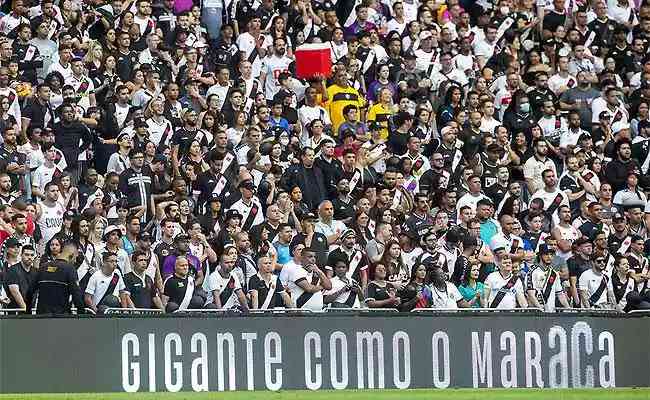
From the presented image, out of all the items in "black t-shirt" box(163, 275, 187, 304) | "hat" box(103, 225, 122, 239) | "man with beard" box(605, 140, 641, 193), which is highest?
"man with beard" box(605, 140, 641, 193)

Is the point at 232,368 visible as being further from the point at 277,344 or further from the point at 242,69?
the point at 242,69

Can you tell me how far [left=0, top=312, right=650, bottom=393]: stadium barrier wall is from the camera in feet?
66.4

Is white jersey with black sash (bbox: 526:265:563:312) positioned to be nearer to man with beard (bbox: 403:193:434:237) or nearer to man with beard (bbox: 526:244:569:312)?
man with beard (bbox: 526:244:569:312)

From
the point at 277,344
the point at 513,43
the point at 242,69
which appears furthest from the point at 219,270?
the point at 513,43

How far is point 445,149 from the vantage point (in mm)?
26984

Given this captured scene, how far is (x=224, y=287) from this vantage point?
73.9ft

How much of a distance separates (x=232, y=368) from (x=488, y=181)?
23.0ft

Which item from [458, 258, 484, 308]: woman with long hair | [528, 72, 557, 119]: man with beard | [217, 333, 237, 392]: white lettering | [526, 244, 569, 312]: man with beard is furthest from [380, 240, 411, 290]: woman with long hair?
[528, 72, 557, 119]: man with beard

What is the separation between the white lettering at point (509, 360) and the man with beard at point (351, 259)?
207cm

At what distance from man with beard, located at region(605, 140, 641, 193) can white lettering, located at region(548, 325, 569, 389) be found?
19.9 feet

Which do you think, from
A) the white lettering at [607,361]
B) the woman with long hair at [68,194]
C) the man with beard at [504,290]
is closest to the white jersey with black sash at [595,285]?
the man with beard at [504,290]

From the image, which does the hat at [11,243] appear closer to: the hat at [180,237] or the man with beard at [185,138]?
the hat at [180,237]

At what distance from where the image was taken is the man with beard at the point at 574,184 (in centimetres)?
2706

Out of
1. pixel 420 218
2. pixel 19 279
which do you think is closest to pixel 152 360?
pixel 19 279
